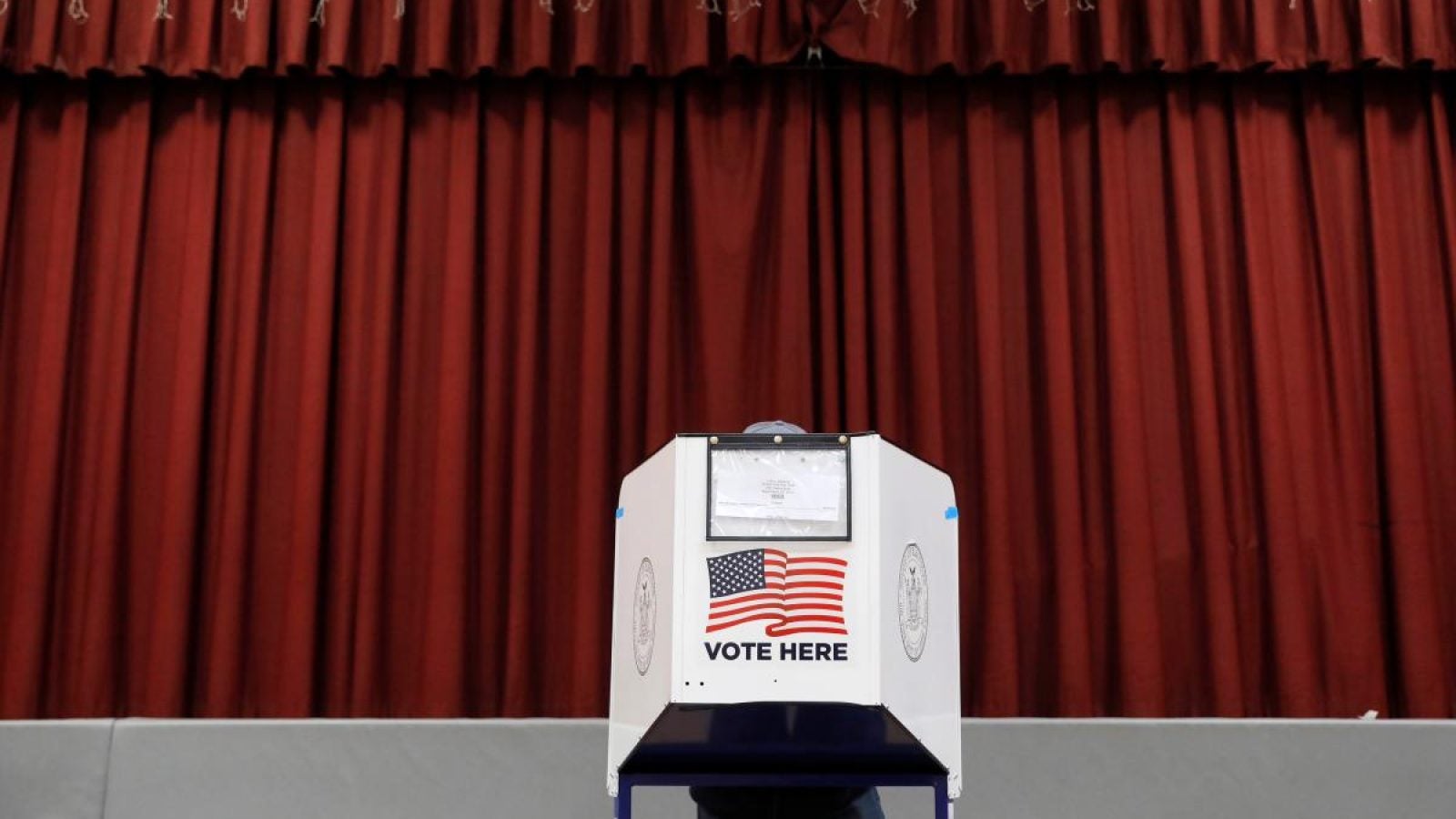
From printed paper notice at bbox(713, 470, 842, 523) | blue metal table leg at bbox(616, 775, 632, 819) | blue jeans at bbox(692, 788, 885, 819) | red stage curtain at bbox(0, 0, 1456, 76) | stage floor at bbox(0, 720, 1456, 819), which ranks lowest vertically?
stage floor at bbox(0, 720, 1456, 819)

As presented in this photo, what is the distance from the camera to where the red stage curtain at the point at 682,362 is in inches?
134

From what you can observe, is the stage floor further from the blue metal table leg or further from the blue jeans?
the blue metal table leg

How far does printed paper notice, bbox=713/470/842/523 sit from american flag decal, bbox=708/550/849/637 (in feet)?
0.18

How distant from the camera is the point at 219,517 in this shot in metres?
3.48

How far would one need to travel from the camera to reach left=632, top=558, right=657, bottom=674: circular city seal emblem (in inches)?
70.1

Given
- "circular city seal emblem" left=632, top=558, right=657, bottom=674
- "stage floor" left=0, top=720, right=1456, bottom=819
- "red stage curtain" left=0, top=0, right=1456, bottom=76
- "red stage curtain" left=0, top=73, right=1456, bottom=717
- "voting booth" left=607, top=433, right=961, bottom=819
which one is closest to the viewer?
"voting booth" left=607, top=433, right=961, bottom=819

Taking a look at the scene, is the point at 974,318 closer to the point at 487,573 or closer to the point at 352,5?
the point at 487,573

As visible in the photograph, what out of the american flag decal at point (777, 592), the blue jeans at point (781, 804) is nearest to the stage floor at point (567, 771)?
the blue jeans at point (781, 804)

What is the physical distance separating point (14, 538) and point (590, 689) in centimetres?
160

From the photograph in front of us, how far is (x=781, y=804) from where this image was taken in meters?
1.88

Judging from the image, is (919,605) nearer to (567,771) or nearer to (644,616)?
(644,616)

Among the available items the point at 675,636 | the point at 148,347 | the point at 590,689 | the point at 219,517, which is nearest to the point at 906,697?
the point at 675,636

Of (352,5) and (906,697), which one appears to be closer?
(906,697)

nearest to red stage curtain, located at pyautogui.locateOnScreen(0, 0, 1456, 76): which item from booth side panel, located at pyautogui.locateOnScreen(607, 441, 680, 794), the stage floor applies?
the stage floor
